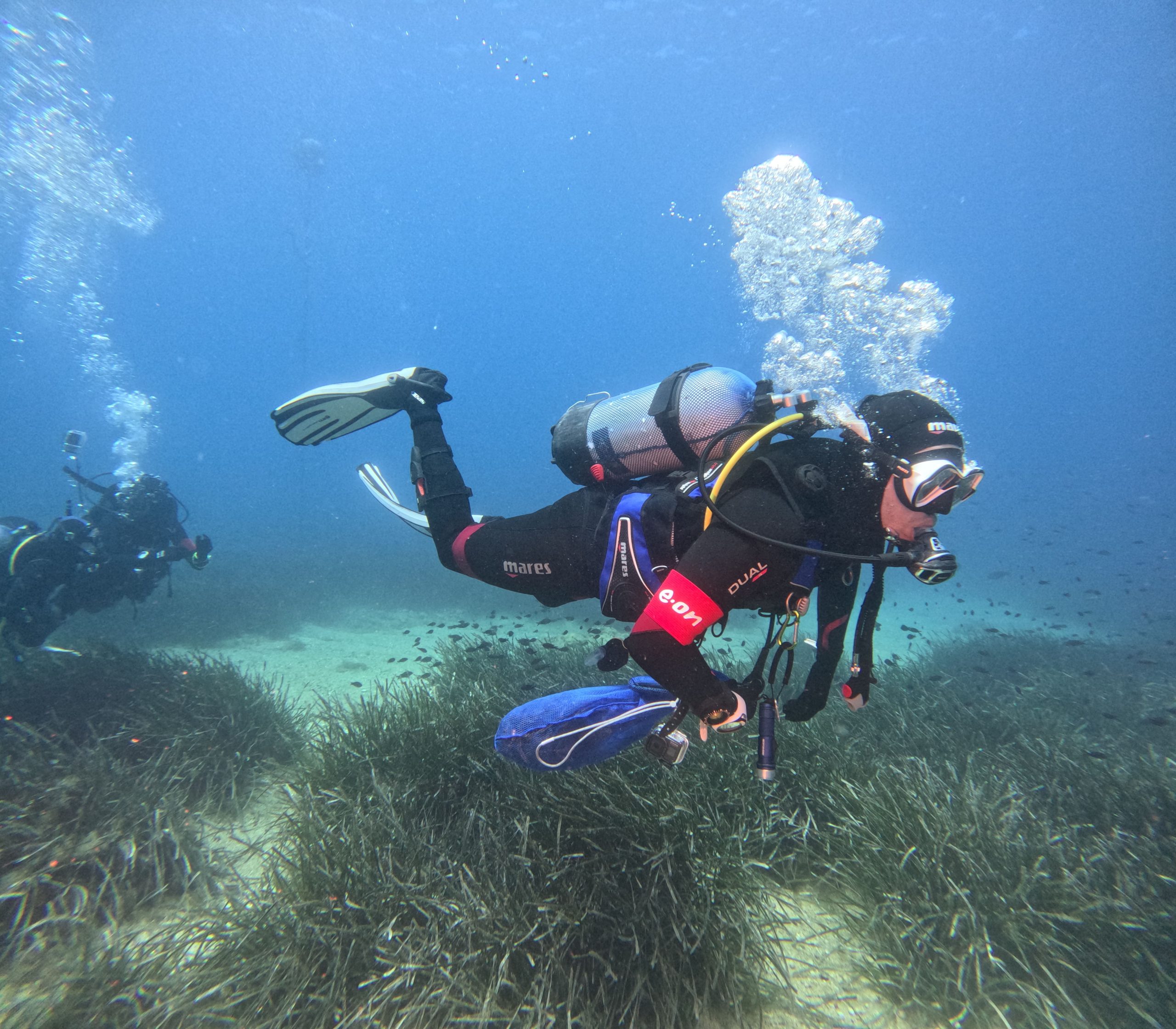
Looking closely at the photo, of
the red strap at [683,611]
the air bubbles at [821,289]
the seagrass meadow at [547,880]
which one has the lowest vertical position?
the seagrass meadow at [547,880]

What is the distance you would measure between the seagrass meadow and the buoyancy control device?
2.19 meters

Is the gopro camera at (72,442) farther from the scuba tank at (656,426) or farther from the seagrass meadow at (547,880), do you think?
the scuba tank at (656,426)

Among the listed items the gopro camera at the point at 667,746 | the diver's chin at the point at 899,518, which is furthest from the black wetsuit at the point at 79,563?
the diver's chin at the point at 899,518

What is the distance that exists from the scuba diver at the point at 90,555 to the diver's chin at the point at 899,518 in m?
10.1

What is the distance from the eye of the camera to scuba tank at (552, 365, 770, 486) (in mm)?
2844

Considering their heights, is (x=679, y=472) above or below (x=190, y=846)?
above

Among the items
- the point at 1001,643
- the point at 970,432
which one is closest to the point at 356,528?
the point at 1001,643

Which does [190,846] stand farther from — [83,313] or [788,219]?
[83,313]

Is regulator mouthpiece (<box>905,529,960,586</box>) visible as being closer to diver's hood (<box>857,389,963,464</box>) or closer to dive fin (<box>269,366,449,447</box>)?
diver's hood (<box>857,389,963,464</box>)

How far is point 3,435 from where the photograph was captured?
111 m

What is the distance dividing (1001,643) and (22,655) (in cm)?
1837

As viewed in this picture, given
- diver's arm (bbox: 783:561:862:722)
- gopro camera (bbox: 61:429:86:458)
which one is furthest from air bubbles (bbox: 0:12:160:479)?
diver's arm (bbox: 783:561:862:722)

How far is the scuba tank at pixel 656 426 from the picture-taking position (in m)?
2.84

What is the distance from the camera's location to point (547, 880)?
2.85 metres
